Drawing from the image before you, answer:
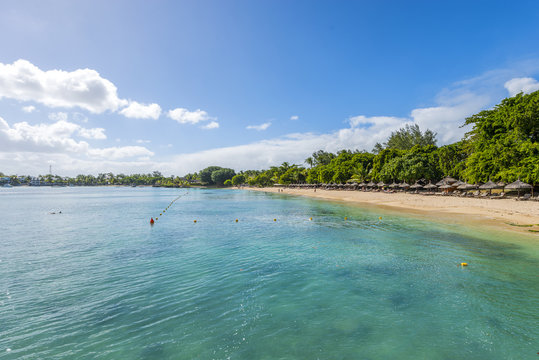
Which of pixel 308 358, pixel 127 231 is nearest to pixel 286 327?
pixel 308 358

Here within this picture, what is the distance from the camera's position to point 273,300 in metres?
8.96

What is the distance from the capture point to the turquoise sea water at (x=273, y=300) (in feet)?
20.8

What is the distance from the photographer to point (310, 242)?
703 inches

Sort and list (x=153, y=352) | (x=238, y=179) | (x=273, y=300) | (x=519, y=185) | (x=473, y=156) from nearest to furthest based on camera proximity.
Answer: (x=153, y=352), (x=273, y=300), (x=519, y=185), (x=473, y=156), (x=238, y=179)

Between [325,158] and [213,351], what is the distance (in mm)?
132101

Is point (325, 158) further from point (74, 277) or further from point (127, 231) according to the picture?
point (74, 277)

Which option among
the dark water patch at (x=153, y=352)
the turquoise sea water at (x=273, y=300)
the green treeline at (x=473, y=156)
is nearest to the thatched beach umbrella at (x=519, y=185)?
the green treeline at (x=473, y=156)

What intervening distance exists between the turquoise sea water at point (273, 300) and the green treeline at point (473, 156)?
97.6 feet

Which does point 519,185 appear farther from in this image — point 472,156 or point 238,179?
point 238,179

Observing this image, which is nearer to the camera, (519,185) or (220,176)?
(519,185)

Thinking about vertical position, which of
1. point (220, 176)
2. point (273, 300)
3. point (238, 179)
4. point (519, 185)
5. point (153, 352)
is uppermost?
point (220, 176)

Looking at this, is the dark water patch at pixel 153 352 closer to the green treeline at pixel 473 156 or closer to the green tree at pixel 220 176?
the green treeline at pixel 473 156

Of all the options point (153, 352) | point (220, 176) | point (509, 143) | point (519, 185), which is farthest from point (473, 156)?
point (220, 176)

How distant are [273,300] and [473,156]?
53.2 m
